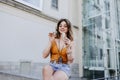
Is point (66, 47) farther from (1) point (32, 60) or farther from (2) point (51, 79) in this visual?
(1) point (32, 60)

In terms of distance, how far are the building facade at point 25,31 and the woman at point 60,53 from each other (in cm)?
426

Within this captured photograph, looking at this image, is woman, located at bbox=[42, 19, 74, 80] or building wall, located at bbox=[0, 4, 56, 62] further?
building wall, located at bbox=[0, 4, 56, 62]

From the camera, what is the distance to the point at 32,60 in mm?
6828

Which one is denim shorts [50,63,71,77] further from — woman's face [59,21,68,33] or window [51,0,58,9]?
window [51,0,58,9]

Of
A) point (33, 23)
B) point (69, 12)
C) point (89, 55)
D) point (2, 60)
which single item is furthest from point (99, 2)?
point (2, 60)

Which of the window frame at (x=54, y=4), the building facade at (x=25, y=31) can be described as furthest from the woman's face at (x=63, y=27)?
the window frame at (x=54, y=4)

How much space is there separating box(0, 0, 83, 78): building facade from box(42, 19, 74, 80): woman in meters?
4.26

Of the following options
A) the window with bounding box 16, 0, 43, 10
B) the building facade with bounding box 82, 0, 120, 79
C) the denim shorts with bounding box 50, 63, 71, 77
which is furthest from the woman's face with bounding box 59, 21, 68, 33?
the building facade with bounding box 82, 0, 120, 79

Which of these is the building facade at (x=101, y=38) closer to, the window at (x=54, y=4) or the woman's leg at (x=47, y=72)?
the window at (x=54, y=4)

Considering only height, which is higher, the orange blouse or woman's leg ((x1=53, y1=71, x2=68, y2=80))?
the orange blouse

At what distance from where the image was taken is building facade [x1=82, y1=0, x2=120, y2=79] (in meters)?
7.30

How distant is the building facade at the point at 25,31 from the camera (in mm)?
6039

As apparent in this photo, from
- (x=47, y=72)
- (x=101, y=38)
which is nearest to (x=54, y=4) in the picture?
(x=101, y=38)

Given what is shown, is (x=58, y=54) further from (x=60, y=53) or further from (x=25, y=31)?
(x=25, y=31)
